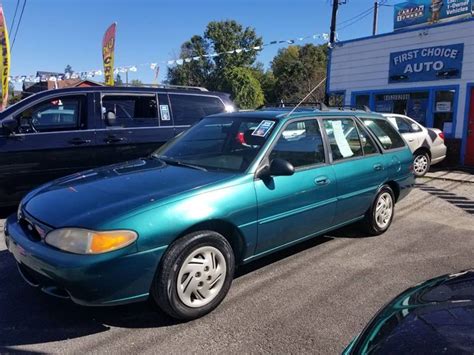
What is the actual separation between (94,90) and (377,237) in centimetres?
446

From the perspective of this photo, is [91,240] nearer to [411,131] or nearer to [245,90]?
[411,131]

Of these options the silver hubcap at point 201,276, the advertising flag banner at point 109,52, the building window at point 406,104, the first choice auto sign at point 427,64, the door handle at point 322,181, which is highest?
the advertising flag banner at point 109,52

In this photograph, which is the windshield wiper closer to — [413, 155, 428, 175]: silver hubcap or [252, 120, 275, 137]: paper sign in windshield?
[252, 120, 275, 137]: paper sign in windshield

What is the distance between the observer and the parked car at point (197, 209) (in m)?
2.96

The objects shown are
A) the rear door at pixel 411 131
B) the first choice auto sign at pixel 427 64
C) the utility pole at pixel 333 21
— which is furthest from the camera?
the utility pole at pixel 333 21

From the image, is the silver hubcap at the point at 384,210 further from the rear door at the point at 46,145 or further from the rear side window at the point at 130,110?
the rear door at the point at 46,145

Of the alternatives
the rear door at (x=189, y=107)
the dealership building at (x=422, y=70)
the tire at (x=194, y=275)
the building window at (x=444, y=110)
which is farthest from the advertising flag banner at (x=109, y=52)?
the tire at (x=194, y=275)

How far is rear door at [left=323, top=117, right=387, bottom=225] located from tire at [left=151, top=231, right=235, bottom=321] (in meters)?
1.67

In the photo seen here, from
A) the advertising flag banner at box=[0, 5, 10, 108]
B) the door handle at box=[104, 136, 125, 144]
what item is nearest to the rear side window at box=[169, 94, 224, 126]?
the door handle at box=[104, 136, 125, 144]

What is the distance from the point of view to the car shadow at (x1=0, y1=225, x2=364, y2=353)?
3.11 m

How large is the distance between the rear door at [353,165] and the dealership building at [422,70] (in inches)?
321

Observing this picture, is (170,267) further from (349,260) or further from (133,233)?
(349,260)

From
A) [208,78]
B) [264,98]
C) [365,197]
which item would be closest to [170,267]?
[365,197]

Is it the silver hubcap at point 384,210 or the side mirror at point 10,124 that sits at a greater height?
the side mirror at point 10,124
